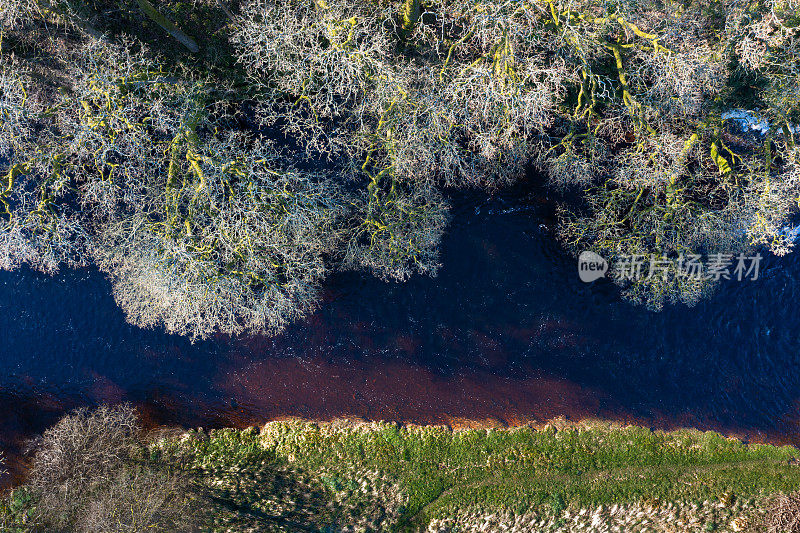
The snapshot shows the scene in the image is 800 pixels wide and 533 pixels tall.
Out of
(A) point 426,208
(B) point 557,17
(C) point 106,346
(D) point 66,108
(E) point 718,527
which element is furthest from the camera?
(C) point 106,346

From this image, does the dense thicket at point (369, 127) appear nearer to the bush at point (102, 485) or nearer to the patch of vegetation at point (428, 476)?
the bush at point (102, 485)

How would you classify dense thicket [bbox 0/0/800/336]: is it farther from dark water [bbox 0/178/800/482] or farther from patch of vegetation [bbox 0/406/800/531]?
patch of vegetation [bbox 0/406/800/531]

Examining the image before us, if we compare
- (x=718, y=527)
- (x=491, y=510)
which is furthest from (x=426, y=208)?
(x=718, y=527)

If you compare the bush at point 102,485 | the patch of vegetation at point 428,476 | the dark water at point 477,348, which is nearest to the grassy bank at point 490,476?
the patch of vegetation at point 428,476

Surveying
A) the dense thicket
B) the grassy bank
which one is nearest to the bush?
the grassy bank

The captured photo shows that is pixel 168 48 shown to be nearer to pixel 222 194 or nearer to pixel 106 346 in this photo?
pixel 222 194

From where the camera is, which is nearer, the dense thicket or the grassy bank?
the dense thicket
